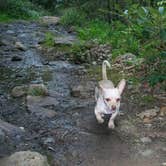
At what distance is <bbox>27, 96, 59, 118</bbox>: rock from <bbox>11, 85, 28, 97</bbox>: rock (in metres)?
0.27

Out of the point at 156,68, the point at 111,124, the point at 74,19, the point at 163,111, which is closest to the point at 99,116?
the point at 111,124

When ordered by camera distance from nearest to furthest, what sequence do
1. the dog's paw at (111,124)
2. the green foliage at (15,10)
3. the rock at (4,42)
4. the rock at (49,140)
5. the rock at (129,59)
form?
the rock at (49,140)
the dog's paw at (111,124)
the rock at (129,59)
the rock at (4,42)
the green foliage at (15,10)

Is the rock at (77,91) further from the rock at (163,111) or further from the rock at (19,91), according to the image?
the rock at (163,111)

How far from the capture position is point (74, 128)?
6.11 m

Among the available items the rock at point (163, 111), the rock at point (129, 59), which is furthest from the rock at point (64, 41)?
the rock at point (163, 111)

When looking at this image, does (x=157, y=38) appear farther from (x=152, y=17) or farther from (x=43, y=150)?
(x=43, y=150)

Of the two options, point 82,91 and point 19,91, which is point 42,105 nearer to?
point 19,91

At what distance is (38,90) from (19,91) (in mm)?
376

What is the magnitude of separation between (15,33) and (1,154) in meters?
10.1

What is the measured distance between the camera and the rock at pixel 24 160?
15.2ft

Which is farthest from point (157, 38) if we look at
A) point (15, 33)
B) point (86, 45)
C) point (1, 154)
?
point (15, 33)

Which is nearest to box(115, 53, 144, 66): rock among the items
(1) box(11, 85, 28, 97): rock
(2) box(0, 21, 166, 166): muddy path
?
(2) box(0, 21, 166, 166): muddy path

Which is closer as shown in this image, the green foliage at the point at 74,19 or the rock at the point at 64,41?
the rock at the point at 64,41

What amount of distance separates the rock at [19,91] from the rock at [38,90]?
0.36 ft
